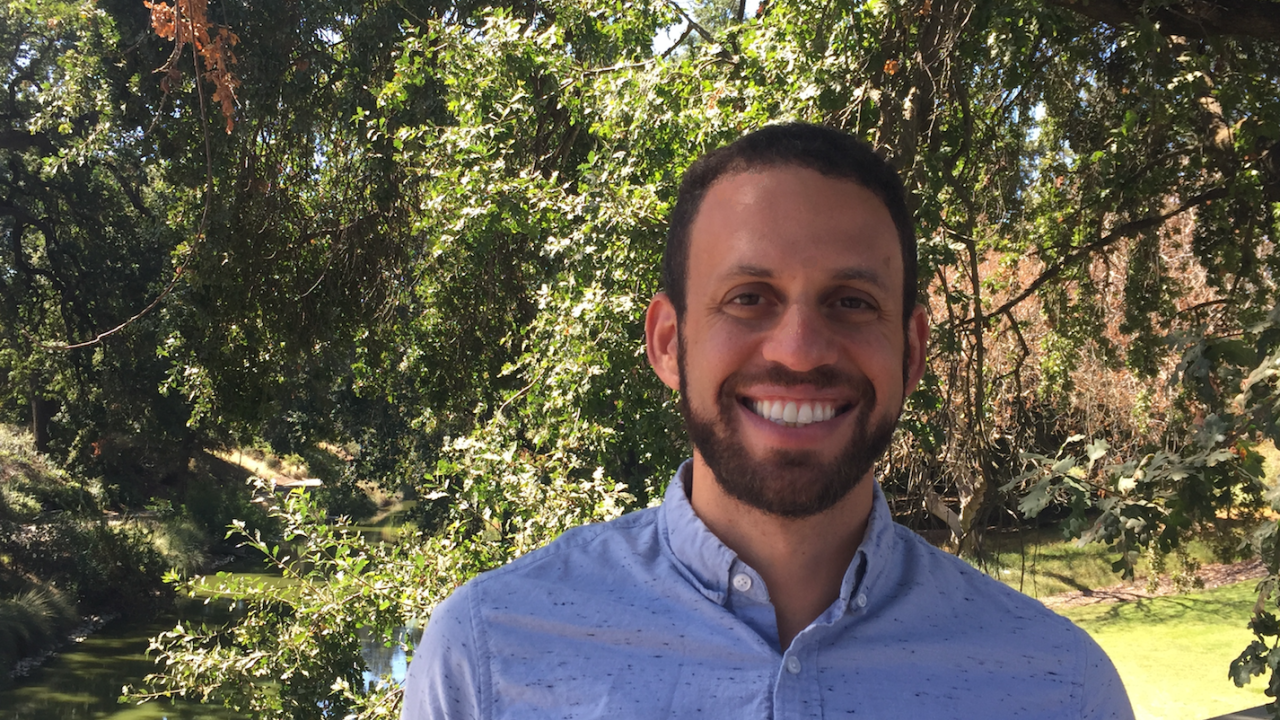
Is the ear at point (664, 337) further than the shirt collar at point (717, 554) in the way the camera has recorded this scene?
Yes

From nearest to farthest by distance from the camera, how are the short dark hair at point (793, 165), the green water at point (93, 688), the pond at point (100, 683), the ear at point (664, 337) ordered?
1. the short dark hair at point (793, 165)
2. the ear at point (664, 337)
3. the pond at point (100, 683)
4. the green water at point (93, 688)

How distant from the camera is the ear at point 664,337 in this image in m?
1.52

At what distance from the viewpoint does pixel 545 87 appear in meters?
5.08

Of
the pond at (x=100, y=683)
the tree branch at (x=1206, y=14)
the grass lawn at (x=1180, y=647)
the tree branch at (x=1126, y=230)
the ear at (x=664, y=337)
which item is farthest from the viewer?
the pond at (x=100, y=683)

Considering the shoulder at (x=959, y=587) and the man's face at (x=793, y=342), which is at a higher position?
the man's face at (x=793, y=342)

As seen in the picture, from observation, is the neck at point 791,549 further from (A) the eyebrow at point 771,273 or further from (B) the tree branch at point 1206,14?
(B) the tree branch at point 1206,14

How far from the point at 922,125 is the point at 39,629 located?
15869mm

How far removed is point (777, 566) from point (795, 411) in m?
0.22

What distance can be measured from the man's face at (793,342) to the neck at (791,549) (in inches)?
1.5

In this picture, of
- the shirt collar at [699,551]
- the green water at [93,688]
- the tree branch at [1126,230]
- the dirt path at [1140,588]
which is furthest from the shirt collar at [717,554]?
the dirt path at [1140,588]

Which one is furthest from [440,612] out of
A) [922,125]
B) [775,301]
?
[922,125]

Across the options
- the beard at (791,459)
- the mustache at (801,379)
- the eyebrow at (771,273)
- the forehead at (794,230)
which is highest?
the forehead at (794,230)

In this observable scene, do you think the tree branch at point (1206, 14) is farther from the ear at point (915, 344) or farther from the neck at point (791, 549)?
the neck at point (791, 549)

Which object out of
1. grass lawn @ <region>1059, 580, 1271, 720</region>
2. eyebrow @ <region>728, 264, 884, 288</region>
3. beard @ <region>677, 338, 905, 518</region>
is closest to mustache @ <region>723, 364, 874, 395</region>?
beard @ <region>677, 338, 905, 518</region>
